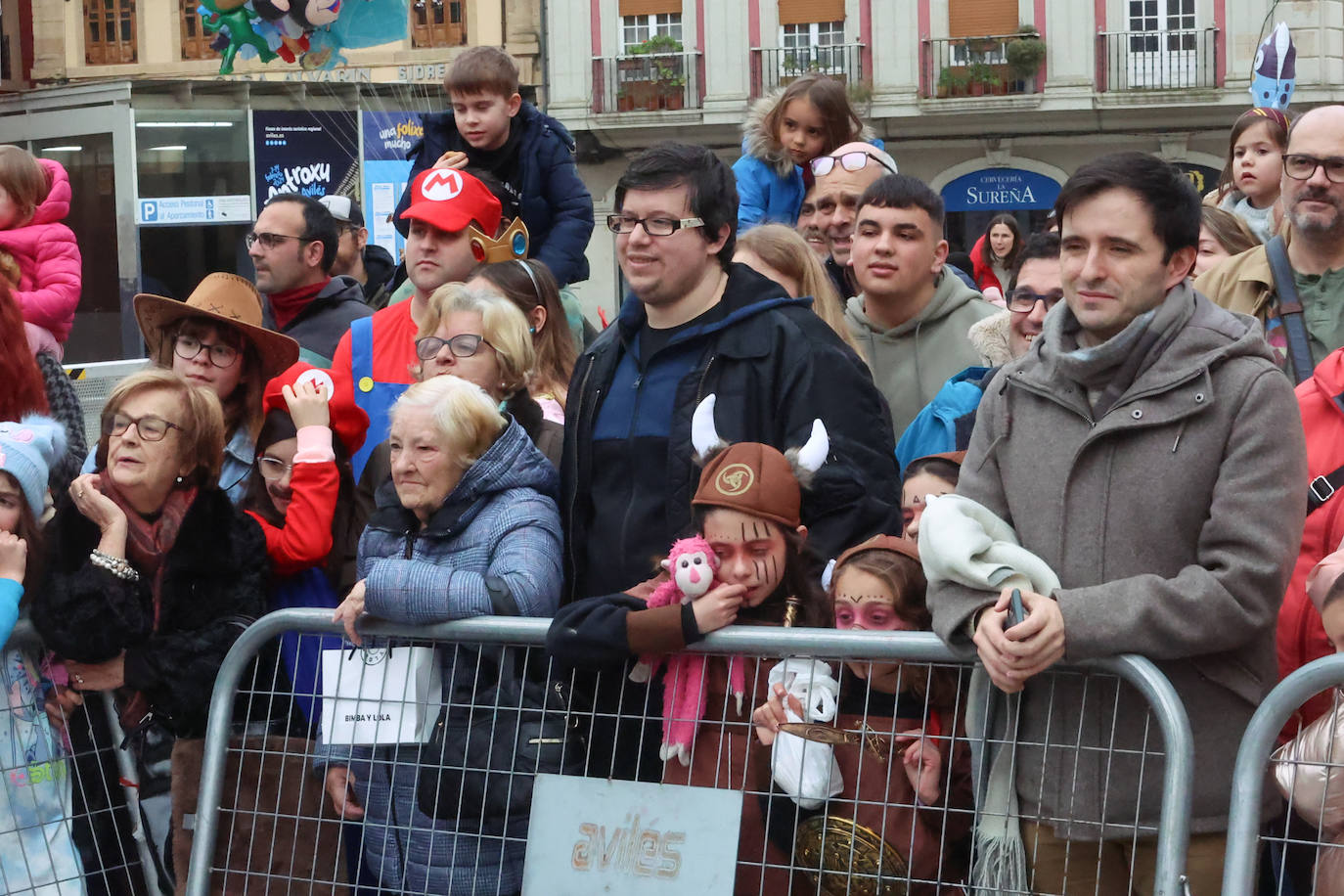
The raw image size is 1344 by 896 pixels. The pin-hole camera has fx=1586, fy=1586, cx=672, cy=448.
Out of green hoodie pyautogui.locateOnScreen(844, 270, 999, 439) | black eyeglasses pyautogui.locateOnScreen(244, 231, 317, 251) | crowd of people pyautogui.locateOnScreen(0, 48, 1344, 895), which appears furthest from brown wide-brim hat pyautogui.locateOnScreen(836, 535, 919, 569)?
black eyeglasses pyautogui.locateOnScreen(244, 231, 317, 251)

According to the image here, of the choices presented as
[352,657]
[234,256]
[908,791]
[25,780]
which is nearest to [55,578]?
[25,780]

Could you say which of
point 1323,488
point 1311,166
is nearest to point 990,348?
point 1311,166

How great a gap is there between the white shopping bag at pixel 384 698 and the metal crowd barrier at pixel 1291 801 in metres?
1.68

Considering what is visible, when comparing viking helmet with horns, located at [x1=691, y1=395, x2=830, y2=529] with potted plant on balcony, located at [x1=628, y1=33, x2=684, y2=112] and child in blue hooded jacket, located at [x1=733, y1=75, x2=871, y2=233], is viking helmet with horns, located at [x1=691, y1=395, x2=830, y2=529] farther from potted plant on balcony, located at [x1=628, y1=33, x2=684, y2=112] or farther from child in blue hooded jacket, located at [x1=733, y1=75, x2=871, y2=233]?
potted plant on balcony, located at [x1=628, y1=33, x2=684, y2=112]

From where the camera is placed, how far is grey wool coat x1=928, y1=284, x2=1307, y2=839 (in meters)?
2.80

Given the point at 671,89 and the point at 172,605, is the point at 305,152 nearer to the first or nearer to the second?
the point at 671,89

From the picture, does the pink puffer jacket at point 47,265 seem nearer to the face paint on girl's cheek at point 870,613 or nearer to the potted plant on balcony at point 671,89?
the face paint on girl's cheek at point 870,613

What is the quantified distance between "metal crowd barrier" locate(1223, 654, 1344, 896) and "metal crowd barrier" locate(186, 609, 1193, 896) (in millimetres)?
96

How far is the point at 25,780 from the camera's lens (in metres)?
3.73

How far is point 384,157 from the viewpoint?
1938cm

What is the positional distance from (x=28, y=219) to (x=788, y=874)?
4343 millimetres

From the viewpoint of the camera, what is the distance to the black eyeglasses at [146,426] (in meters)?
3.89

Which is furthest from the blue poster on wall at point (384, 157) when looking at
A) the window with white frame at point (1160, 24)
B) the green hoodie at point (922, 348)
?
the green hoodie at point (922, 348)

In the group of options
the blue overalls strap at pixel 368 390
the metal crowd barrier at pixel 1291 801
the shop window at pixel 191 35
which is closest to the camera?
the metal crowd barrier at pixel 1291 801
